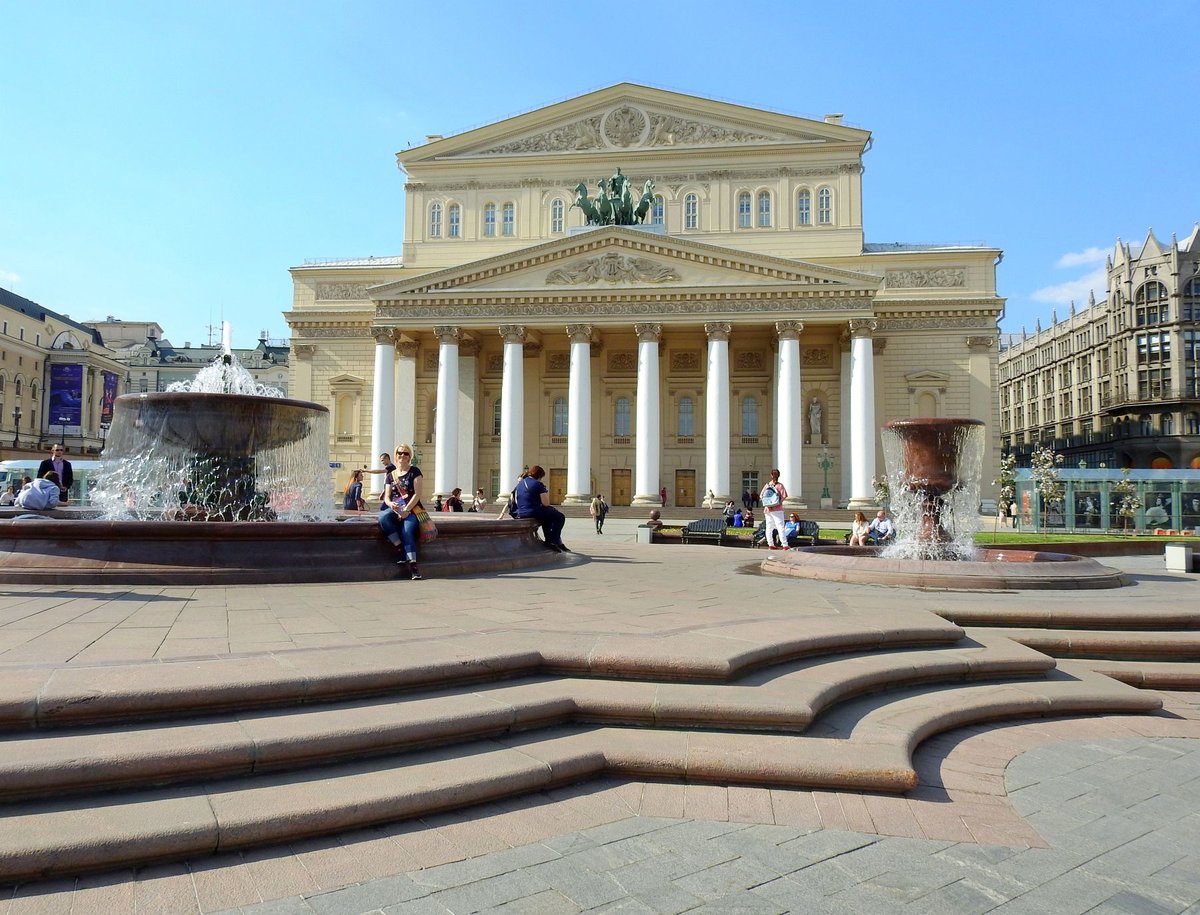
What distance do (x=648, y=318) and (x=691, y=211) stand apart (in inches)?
415

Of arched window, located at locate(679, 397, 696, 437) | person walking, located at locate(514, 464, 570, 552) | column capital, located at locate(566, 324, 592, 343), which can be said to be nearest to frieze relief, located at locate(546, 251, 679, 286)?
column capital, located at locate(566, 324, 592, 343)

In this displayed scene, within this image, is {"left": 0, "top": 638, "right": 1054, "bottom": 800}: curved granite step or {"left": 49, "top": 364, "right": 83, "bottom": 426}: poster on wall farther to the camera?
{"left": 49, "top": 364, "right": 83, "bottom": 426}: poster on wall

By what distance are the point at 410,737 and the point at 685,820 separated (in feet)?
4.54

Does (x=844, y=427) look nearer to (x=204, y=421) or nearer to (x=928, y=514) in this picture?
(x=928, y=514)

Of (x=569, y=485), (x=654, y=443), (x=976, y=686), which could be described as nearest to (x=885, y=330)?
(x=654, y=443)

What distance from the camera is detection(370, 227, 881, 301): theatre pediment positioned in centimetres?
3753

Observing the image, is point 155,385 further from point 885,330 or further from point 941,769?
point 941,769

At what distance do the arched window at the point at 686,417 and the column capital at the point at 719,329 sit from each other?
6249 millimetres

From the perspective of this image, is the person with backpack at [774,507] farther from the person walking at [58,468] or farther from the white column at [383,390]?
the white column at [383,390]

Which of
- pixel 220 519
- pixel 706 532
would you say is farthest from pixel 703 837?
pixel 706 532

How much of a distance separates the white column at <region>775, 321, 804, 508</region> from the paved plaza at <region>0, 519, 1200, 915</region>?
31.7m

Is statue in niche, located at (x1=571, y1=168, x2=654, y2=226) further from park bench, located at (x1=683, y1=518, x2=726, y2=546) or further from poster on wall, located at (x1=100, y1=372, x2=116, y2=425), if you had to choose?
poster on wall, located at (x1=100, y1=372, x2=116, y2=425)

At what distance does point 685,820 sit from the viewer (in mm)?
3570

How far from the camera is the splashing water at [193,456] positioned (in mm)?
10219
